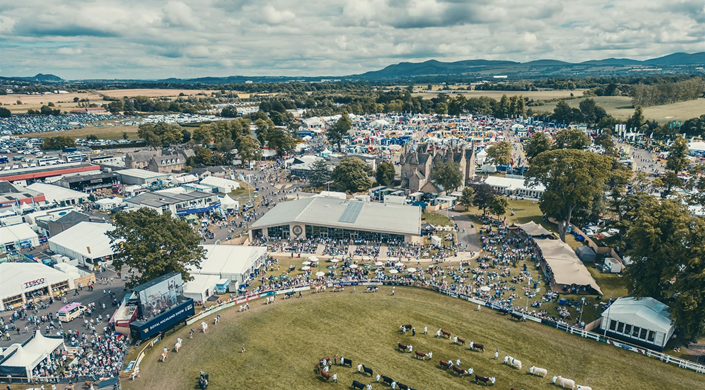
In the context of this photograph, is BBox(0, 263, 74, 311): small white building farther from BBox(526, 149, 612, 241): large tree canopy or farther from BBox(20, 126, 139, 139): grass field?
BBox(20, 126, 139, 139): grass field

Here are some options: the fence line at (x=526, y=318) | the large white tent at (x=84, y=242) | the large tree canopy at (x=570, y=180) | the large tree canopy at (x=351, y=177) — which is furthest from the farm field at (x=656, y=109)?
the large white tent at (x=84, y=242)

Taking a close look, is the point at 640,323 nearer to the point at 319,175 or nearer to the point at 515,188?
the point at 515,188

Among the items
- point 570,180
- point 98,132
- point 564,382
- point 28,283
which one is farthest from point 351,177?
point 98,132

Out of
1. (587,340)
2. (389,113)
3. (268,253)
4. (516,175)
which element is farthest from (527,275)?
(389,113)

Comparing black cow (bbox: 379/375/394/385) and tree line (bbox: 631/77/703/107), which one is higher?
tree line (bbox: 631/77/703/107)

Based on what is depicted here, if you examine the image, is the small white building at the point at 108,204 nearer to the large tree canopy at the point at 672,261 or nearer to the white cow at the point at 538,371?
the white cow at the point at 538,371

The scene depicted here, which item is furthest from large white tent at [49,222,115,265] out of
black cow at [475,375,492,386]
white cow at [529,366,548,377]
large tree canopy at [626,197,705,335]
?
large tree canopy at [626,197,705,335]
